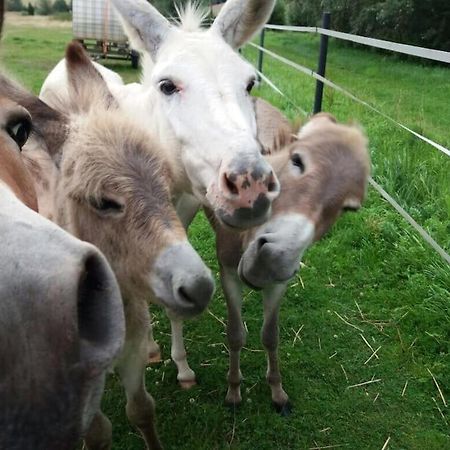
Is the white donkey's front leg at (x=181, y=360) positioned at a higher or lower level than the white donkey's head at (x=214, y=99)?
lower

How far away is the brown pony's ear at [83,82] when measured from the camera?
247 centimetres

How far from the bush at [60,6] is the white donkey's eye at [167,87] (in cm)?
2035

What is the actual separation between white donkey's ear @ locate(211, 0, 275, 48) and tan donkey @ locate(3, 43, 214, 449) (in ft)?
3.02

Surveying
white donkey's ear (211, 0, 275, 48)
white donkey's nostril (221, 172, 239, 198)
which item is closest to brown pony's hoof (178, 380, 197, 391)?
white donkey's nostril (221, 172, 239, 198)

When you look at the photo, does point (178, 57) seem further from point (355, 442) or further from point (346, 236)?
point (346, 236)

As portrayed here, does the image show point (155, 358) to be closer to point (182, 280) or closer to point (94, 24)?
point (182, 280)

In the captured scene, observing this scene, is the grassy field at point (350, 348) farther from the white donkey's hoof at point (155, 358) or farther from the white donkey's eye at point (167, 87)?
the white donkey's eye at point (167, 87)

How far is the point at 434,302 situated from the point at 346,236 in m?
1.28

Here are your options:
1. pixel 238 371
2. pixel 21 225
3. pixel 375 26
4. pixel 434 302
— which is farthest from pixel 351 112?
pixel 375 26

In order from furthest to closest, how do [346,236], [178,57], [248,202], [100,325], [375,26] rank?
1. [375,26]
2. [346,236]
3. [178,57]
4. [248,202]
5. [100,325]

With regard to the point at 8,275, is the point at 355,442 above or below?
below

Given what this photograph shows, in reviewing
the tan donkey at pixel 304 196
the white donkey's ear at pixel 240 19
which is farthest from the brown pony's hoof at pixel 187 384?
the white donkey's ear at pixel 240 19

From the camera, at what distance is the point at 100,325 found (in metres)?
1.25

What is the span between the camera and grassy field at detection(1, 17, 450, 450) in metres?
3.26
